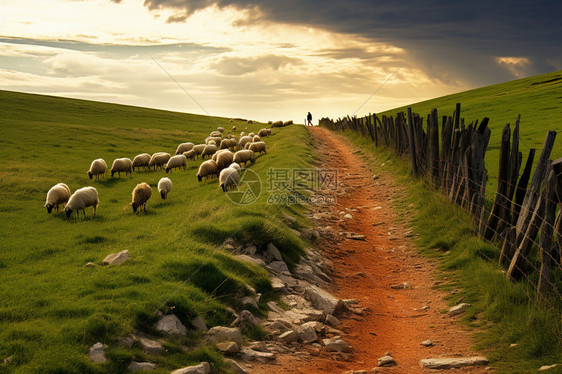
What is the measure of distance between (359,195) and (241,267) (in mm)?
10271

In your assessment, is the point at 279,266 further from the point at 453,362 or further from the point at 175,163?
the point at 175,163

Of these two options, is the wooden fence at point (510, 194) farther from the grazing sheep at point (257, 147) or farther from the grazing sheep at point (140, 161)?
the grazing sheep at point (140, 161)

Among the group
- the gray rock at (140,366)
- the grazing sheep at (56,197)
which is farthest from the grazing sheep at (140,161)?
the gray rock at (140,366)

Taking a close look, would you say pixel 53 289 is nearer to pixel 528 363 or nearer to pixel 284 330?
pixel 284 330

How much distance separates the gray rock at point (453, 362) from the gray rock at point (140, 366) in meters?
3.80

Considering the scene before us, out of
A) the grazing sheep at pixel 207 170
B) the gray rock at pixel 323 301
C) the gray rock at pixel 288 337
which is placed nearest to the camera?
the gray rock at pixel 288 337

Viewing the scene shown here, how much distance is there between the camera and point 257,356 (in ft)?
19.9

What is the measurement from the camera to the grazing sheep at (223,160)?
22.6 meters

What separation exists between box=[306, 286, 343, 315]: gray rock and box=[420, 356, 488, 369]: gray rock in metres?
2.05

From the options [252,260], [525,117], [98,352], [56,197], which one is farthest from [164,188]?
[525,117]

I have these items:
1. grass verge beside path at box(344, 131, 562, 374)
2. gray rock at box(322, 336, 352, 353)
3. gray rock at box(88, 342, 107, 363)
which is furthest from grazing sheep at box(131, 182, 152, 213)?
gray rock at box(322, 336, 352, 353)

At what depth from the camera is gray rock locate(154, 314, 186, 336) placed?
6.04 meters

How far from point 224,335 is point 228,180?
12109mm

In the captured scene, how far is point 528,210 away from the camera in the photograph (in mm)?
7574
